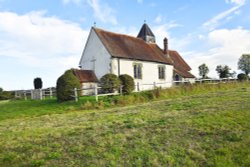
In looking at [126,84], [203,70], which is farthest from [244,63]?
[126,84]

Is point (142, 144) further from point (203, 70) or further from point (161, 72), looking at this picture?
point (203, 70)

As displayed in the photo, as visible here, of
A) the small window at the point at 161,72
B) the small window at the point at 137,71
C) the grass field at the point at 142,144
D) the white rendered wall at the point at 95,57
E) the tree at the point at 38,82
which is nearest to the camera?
the grass field at the point at 142,144

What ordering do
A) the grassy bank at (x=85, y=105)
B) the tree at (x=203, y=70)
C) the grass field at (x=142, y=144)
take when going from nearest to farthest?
the grass field at (x=142, y=144) → the grassy bank at (x=85, y=105) → the tree at (x=203, y=70)

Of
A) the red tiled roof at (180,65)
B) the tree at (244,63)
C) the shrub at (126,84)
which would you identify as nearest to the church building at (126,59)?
the shrub at (126,84)

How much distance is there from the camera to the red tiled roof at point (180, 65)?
37.7 meters

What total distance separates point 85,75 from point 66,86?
19.8 ft

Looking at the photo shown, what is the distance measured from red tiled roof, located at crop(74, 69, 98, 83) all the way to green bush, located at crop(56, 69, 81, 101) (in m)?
4.17

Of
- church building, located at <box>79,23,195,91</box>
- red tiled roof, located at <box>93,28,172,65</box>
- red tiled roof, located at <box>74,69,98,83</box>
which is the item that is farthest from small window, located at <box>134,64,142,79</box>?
red tiled roof, located at <box>74,69,98,83</box>

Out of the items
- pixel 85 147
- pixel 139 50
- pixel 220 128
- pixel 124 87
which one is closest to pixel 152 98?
pixel 124 87

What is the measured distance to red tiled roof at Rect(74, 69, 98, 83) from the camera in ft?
85.7

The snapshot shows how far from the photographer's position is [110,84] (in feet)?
73.7

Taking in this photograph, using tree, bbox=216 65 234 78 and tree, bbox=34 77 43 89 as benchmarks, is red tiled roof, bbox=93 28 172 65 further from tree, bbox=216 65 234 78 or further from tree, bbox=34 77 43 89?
tree, bbox=216 65 234 78

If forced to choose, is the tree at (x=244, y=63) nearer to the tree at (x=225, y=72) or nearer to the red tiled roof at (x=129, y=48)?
the tree at (x=225, y=72)

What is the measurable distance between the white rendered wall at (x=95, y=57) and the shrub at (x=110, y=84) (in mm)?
3939
